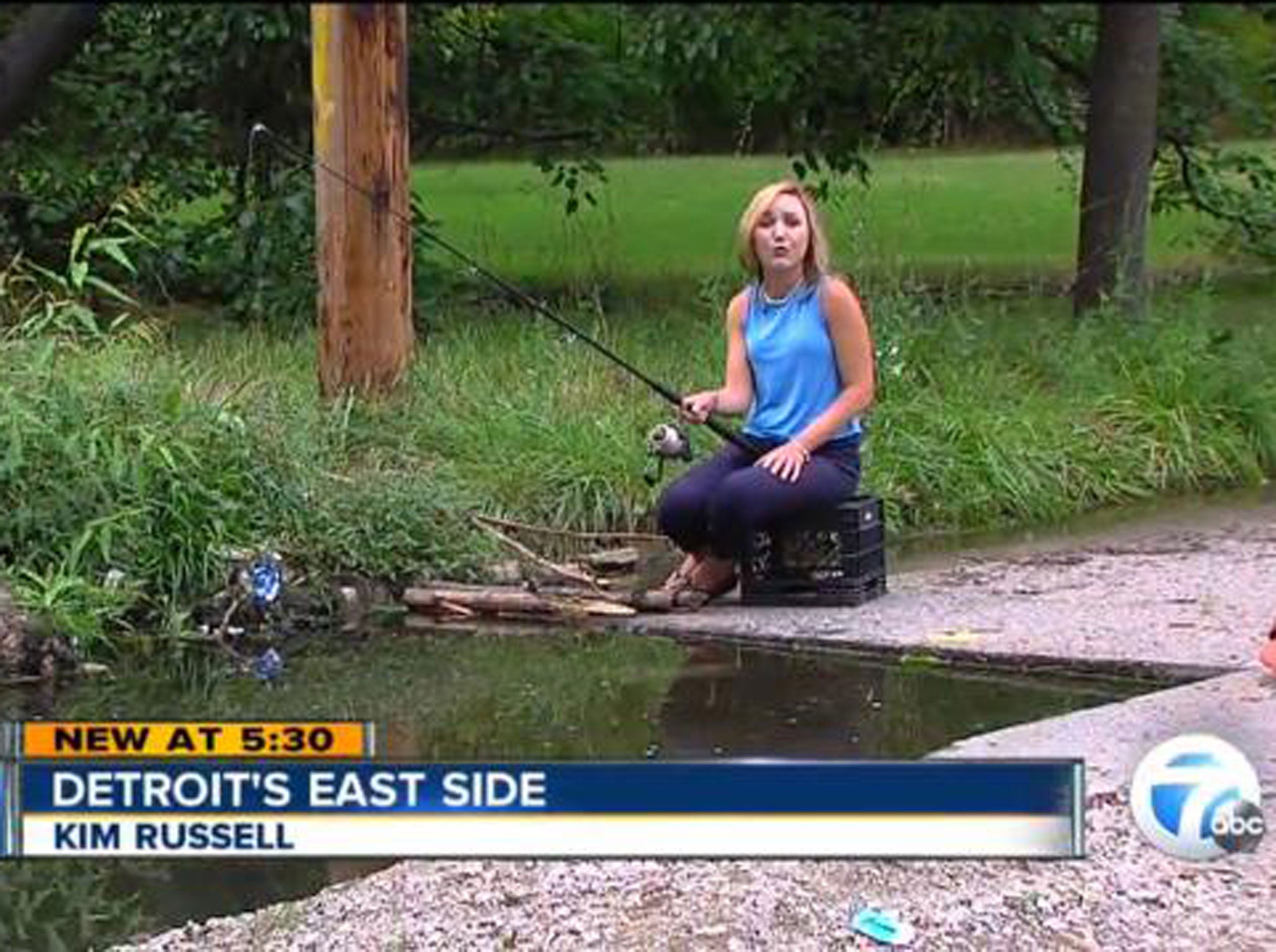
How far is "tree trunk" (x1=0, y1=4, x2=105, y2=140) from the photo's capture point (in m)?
1.63

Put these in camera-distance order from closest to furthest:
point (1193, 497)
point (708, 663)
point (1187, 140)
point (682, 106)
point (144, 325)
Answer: point (682, 106) → point (1187, 140) → point (708, 663) → point (144, 325) → point (1193, 497)

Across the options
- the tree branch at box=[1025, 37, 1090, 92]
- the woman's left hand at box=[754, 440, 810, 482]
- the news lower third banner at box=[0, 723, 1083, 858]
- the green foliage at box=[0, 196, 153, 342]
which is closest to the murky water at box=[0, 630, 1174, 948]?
the woman's left hand at box=[754, 440, 810, 482]

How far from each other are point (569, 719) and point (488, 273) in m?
1.23

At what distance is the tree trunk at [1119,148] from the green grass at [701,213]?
1.7 inches

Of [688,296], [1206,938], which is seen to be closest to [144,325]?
[688,296]

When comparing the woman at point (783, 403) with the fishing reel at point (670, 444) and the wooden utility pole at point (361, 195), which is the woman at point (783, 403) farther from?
the wooden utility pole at point (361, 195)

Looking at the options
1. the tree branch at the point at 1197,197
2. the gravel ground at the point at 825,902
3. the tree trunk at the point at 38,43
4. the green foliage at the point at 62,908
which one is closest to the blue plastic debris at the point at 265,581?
the green foliage at the point at 62,908

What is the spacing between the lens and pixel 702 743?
4246 millimetres

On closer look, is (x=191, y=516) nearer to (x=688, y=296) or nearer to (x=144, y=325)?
(x=144, y=325)

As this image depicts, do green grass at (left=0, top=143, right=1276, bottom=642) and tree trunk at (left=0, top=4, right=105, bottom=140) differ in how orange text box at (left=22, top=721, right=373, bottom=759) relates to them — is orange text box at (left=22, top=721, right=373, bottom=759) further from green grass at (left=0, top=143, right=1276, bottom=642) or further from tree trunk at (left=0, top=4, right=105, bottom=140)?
green grass at (left=0, top=143, right=1276, bottom=642)

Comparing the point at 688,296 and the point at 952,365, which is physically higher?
the point at 688,296

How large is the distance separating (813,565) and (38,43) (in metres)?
3.95

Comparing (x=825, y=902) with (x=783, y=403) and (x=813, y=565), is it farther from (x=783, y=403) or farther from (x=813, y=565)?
(x=813, y=565)

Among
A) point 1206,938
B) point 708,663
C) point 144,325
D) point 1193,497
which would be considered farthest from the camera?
point 1193,497
